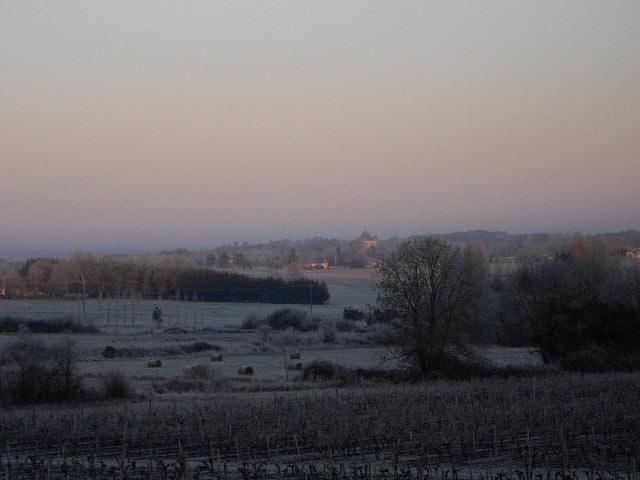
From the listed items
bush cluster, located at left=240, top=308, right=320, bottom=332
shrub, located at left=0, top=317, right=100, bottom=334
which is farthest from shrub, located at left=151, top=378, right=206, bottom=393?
bush cluster, located at left=240, top=308, right=320, bottom=332

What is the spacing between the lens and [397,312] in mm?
37625

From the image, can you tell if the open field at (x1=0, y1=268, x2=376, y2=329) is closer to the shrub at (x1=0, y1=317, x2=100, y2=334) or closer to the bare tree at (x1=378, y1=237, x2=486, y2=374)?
the shrub at (x1=0, y1=317, x2=100, y2=334)

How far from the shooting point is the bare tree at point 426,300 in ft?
121

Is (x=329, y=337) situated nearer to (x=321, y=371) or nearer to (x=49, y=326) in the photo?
(x=321, y=371)

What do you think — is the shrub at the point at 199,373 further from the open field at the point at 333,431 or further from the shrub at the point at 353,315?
the shrub at the point at 353,315

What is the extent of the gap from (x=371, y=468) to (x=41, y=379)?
1734 centimetres

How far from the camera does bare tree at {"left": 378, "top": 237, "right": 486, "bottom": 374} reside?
3697 centimetres

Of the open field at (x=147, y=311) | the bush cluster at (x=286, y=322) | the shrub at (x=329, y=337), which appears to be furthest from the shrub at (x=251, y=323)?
the shrub at (x=329, y=337)

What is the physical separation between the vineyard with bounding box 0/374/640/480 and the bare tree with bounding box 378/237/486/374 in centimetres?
953

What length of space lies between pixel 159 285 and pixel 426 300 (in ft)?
241

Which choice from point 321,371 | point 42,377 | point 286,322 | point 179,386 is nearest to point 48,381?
point 42,377

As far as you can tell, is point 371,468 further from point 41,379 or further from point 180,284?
point 180,284

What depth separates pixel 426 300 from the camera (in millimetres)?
37812

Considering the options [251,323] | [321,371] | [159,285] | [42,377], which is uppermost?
[159,285]
